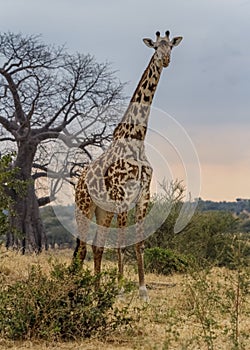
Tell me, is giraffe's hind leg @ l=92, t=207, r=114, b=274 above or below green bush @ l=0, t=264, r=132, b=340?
above

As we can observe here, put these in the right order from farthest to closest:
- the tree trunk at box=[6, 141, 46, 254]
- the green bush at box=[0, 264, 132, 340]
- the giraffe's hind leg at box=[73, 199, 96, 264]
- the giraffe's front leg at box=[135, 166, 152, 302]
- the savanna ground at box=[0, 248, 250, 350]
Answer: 1. the tree trunk at box=[6, 141, 46, 254]
2. the giraffe's hind leg at box=[73, 199, 96, 264]
3. the giraffe's front leg at box=[135, 166, 152, 302]
4. the green bush at box=[0, 264, 132, 340]
5. the savanna ground at box=[0, 248, 250, 350]

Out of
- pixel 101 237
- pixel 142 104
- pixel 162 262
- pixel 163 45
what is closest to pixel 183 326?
pixel 101 237

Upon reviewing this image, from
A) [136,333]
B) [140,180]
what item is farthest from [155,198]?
[136,333]

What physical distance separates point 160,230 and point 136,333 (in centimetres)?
818

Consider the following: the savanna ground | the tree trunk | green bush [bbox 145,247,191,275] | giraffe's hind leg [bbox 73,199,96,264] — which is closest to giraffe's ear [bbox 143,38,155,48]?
giraffe's hind leg [bbox 73,199,96,264]

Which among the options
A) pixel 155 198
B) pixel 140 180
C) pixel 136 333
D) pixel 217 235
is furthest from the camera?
pixel 217 235

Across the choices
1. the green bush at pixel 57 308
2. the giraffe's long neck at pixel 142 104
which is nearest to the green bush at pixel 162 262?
the giraffe's long neck at pixel 142 104

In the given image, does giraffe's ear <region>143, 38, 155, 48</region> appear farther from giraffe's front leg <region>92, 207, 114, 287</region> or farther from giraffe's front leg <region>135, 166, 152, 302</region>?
giraffe's front leg <region>92, 207, 114, 287</region>

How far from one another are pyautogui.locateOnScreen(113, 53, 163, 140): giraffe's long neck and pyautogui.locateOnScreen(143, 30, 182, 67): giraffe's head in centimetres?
7

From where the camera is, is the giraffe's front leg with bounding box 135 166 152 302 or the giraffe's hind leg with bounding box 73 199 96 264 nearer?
the giraffe's front leg with bounding box 135 166 152 302

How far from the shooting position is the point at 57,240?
32.2 m

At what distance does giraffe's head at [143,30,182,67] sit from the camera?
7.88m

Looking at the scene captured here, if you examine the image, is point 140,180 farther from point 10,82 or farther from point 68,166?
point 10,82

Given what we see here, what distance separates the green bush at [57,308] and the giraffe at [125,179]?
167 centimetres
